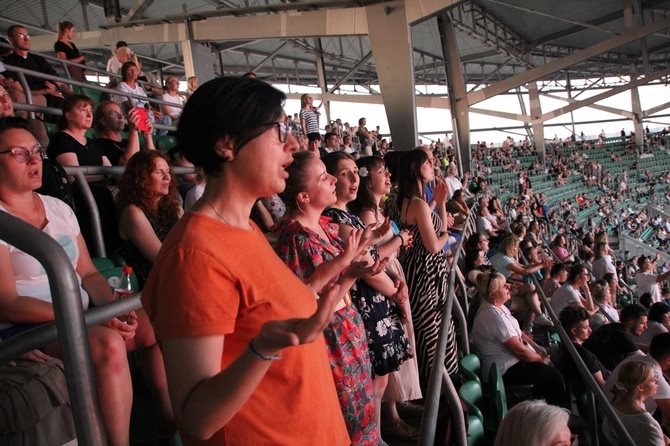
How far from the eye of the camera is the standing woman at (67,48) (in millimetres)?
5895

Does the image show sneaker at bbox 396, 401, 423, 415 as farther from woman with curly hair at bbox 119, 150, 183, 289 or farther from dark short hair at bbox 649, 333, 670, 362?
dark short hair at bbox 649, 333, 670, 362

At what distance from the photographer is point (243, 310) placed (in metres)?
0.92

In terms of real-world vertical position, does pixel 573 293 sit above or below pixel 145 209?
below

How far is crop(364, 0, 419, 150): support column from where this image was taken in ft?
32.2

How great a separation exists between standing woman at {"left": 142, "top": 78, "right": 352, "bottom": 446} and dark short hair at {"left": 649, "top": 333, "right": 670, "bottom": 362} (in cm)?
369

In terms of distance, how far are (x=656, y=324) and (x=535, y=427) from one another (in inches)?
181

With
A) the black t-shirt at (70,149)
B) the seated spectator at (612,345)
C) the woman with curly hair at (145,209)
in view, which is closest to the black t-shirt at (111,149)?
the black t-shirt at (70,149)

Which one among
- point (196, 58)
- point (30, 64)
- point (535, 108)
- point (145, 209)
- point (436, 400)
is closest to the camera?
point (436, 400)

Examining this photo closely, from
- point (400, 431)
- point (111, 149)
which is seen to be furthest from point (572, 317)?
point (111, 149)

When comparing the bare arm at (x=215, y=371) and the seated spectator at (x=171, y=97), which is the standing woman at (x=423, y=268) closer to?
the bare arm at (x=215, y=371)

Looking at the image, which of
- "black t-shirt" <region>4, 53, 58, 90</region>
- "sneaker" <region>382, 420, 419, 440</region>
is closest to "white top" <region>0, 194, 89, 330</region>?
"sneaker" <region>382, 420, 419, 440</region>

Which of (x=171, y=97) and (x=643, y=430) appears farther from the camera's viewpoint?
(x=171, y=97)

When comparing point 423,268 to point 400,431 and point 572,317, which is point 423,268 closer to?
point 400,431

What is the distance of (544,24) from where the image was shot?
20.0m
